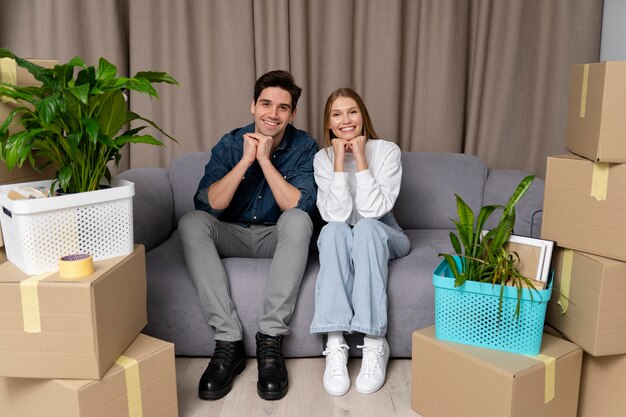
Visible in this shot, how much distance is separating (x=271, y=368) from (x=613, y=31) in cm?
212

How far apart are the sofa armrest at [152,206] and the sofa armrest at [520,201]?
4.42 feet

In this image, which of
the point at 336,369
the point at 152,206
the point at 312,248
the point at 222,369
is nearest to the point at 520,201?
the point at 312,248

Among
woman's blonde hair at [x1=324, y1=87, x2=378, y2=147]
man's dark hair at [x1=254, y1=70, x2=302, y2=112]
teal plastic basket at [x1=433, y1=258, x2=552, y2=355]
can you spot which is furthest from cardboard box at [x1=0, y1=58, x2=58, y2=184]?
teal plastic basket at [x1=433, y1=258, x2=552, y2=355]

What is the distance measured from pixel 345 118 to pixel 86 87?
104 centimetres

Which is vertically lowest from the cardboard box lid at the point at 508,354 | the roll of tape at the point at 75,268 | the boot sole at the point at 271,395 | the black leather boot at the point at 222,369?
the boot sole at the point at 271,395

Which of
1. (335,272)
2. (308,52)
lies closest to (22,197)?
(335,272)

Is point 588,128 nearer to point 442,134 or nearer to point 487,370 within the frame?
point 487,370

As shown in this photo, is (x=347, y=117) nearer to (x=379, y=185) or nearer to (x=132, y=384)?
(x=379, y=185)

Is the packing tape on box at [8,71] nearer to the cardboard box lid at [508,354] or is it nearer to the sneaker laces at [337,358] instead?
the sneaker laces at [337,358]

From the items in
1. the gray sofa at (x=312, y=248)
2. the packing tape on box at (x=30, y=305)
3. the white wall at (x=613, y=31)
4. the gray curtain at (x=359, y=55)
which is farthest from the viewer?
the gray curtain at (x=359, y=55)

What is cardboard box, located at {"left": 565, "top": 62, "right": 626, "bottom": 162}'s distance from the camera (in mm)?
1555

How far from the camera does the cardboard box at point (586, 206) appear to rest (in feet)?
5.27

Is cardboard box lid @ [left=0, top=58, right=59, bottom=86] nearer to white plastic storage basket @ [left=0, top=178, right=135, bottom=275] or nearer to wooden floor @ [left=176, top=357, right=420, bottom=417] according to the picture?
white plastic storage basket @ [left=0, top=178, right=135, bottom=275]

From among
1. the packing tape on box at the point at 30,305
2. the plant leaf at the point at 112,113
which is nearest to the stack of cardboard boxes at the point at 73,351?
the packing tape on box at the point at 30,305
